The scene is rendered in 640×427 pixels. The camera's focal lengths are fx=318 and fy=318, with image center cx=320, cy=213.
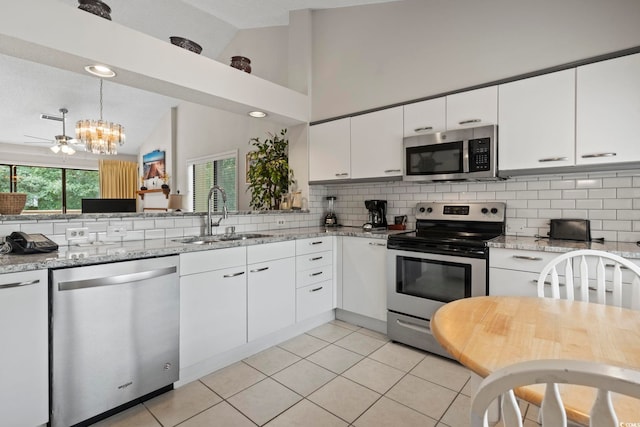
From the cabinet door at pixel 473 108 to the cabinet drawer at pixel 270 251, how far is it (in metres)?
1.67

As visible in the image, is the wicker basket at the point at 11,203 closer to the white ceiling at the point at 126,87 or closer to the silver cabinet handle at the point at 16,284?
the silver cabinet handle at the point at 16,284

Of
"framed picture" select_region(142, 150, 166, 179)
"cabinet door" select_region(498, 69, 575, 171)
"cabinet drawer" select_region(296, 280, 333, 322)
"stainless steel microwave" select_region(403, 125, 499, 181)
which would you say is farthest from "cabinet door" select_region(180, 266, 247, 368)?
"framed picture" select_region(142, 150, 166, 179)

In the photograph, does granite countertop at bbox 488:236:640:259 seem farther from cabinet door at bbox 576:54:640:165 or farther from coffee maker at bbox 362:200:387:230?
coffee maker at bbox 362:200:387:230

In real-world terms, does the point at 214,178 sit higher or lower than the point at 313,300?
higher

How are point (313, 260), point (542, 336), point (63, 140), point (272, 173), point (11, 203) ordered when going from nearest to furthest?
point (542, 336) → point (11, 203) → point (313, 260) → point (272, 173) → point (63, 140)

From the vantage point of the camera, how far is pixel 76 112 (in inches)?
240

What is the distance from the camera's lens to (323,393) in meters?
1.99

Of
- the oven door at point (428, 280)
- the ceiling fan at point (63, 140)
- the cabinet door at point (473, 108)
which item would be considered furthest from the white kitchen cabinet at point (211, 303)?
the ceiling fan at point (63, 140)

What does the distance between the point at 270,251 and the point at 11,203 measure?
1620 millimetres

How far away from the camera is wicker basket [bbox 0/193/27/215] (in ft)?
6.12

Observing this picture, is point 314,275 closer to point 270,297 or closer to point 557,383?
point 270,297

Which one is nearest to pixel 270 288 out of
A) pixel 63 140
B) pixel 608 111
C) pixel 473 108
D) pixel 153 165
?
pixel 473 108

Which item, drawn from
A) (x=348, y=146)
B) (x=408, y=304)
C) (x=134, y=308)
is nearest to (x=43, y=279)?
(x=134, y=308)

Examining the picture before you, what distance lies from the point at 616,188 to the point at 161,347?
3173 millimetres
